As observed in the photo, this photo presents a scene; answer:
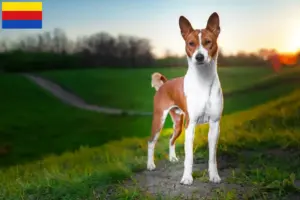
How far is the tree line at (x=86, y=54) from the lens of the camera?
2221mm

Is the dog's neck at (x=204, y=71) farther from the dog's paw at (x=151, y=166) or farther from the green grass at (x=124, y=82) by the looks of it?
the dog's paw at (x=151, y=166)

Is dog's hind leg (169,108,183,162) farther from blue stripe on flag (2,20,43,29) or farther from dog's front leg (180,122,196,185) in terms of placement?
blue stripe on flag (2,20,43,29)

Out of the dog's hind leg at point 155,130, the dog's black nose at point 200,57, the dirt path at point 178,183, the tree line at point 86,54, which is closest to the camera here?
the dog's black nose at point 200,57

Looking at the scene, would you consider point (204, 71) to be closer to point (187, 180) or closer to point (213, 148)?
point (213, 148)

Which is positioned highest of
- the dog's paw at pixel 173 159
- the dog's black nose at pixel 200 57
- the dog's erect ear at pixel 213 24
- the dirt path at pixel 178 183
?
the dog's erect ear at pixel 213 24

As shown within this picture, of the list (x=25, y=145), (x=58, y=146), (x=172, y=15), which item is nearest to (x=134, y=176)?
(x=58, y=146)

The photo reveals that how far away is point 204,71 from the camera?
1972 mm

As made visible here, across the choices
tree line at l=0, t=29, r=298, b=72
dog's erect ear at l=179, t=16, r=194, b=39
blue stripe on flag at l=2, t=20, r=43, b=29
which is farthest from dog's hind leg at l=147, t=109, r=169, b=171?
blue stripe on flag at l=2, t=20, r=43, b=29

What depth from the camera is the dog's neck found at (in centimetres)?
196

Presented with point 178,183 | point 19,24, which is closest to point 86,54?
point 19,24

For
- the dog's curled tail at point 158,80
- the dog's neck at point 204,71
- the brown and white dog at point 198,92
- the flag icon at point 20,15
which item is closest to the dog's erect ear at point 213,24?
the brown and white dog at point 198,92

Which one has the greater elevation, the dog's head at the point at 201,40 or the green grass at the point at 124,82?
the dog's head at the point at 201,40

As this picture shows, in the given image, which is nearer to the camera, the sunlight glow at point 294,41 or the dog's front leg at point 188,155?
the dog's front leg at point 188,155

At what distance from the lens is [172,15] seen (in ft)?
7.23
